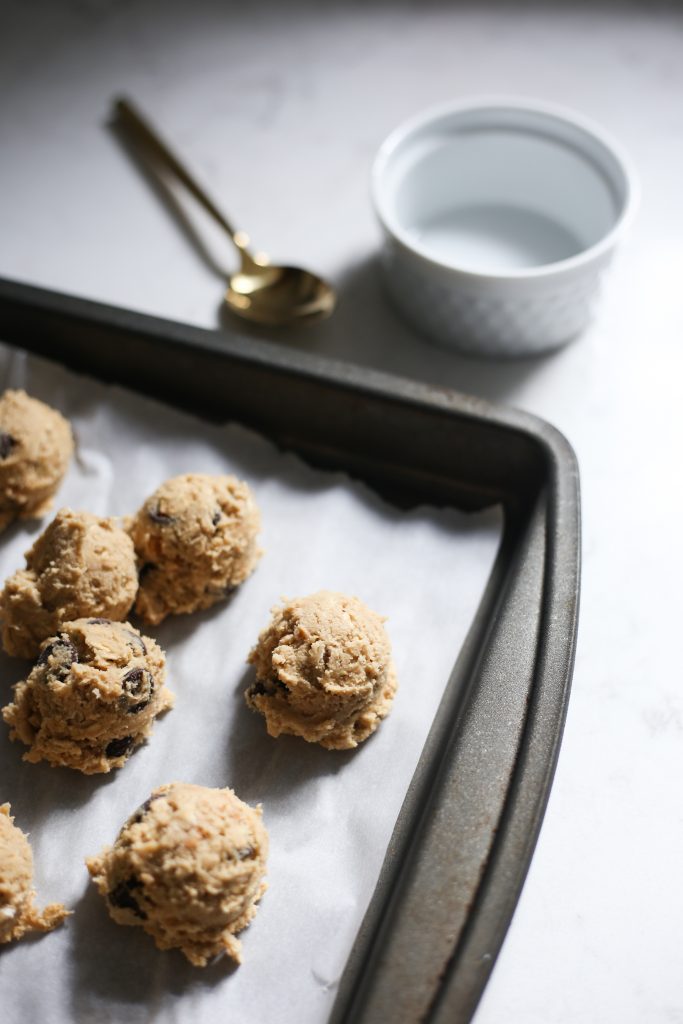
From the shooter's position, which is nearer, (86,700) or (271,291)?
(86,700)

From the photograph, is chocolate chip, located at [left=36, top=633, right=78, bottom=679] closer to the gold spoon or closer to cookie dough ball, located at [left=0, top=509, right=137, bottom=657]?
cookie dough ball, located at [left=0, top=509, right=137, bottom=657]

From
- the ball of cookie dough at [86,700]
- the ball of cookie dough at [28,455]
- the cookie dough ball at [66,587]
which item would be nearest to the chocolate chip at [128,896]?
the ball of cookie dough at [86,700]

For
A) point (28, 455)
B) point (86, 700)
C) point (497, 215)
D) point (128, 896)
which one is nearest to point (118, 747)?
point (86, 700)

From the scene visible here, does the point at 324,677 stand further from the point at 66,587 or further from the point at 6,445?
the point at 6,445

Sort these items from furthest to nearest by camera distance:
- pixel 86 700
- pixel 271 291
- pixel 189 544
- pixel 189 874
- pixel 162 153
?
pixel 162 153 < pixel 271 291 < pixel 189 544 < pixel 86 700 < pixel 189 874

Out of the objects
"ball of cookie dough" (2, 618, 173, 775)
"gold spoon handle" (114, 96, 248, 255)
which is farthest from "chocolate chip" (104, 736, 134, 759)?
"gold spoon handle" (114, 96, 248, 255)

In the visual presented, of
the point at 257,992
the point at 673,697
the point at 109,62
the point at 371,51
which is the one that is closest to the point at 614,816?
the point at 673,697
